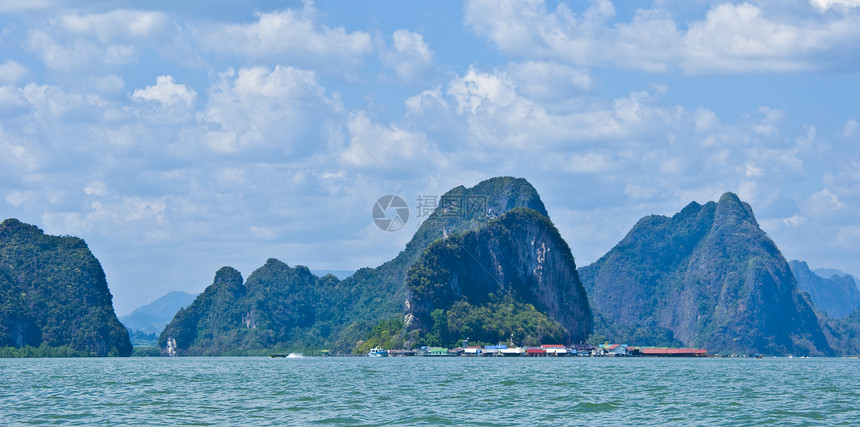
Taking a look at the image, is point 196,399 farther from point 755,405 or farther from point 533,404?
point 755,405

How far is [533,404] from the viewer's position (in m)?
55.0

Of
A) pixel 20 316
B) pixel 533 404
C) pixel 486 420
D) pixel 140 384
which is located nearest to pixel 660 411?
pixel 533 404

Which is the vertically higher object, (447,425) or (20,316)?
(20,316)

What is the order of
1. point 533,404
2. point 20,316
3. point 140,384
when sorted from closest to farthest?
point 533,404
point 140,384
point 20,316

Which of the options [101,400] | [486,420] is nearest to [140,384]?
[101,400]

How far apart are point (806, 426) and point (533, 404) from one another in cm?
1554

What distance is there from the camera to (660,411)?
51.1m

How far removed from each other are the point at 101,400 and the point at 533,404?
25351 mm

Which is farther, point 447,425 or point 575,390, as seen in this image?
point 575,390

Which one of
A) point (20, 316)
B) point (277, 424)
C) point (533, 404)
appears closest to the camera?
point (277, 424)

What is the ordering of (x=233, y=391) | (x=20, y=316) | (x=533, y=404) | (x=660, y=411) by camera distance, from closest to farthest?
1. (x=660, y=411)
2. (x=533, y=404)
3. (x=233, y=391)
4. (x=20, y=316)

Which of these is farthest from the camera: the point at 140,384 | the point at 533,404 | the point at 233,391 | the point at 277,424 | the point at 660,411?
the point at 140,384

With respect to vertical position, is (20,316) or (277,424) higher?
(20,316)

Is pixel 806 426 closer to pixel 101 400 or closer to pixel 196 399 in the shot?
pixel 196 399
